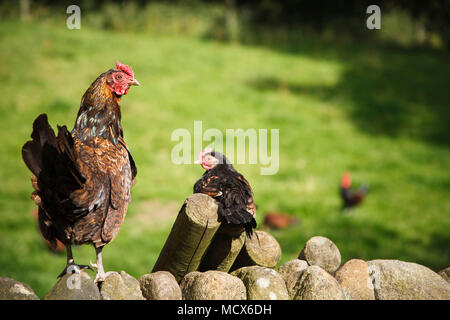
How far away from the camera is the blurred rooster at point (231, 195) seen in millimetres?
2492

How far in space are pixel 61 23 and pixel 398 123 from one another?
13.1m

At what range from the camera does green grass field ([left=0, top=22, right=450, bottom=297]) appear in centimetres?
638

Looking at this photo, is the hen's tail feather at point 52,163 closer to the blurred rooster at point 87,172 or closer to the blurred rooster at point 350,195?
the blurred rooster at point 87,172

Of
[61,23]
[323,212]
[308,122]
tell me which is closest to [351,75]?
[308,122]

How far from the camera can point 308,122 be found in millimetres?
10359

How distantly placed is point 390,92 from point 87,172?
39.3 feet

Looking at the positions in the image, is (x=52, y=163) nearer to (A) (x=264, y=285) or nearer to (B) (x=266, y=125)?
(A) (x=264, y=285)

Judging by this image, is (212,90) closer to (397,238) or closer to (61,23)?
(397,238)

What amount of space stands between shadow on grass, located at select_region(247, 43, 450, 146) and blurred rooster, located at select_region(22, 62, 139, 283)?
8.72 metres

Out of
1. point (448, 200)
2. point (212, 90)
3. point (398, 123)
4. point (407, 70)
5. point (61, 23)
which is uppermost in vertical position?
point (61, 23)

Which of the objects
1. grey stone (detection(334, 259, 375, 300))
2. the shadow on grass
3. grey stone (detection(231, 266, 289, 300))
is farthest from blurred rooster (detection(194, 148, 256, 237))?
the shadow on grass

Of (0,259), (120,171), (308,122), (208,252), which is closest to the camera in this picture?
(120,171)

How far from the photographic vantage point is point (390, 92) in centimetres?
1262
